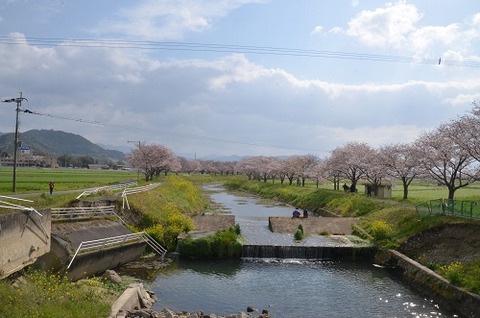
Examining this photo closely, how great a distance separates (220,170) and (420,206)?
16674 centimetres

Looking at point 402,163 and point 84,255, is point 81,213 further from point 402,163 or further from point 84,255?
point 402,163

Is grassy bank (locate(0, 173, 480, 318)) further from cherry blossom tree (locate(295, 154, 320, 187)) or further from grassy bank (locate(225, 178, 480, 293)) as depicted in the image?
A: cherry blossom tree (locate(295, 154, 320, 187))

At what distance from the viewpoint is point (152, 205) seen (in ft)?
104

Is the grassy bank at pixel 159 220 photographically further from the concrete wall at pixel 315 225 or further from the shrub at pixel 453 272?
the shrub at pixel 453 272

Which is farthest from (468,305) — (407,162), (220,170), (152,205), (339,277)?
(220,170)

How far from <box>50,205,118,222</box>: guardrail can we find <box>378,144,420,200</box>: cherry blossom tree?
30349mm

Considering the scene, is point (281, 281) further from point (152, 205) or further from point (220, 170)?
point (220, 170)

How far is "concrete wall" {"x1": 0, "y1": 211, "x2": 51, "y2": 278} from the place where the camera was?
14.8 meters

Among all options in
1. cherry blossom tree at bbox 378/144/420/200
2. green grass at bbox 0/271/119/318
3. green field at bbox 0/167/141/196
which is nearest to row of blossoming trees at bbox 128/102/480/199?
cherry blossom tree at bbox 378/144/420/200

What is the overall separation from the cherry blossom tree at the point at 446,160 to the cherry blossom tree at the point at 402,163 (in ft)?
9.91

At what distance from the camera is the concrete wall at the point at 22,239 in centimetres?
1481

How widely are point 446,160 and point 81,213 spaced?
98.8 feet

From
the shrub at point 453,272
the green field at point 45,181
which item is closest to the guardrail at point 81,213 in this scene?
the green field at point 45,181

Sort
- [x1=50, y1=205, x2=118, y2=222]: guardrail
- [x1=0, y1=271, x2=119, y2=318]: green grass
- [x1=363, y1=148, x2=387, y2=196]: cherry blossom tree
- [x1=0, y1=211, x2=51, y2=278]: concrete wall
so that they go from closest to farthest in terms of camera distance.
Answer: [x1=0, y1=271, x2=119, y2=318]: green grass, [x1=0, y1=211, x2=51, y2=278]: concrete wall, [x1=50, y1=205, x2=118, y2=222]: guardrail, [x1=363, y1=148, x2=387, y2=196]: cherry blossom tree
